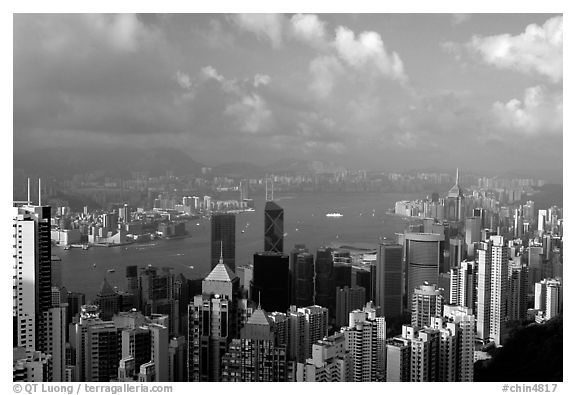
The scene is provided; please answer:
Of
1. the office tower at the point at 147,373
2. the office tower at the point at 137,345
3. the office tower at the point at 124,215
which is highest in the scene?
the office tower at the point at 124,215

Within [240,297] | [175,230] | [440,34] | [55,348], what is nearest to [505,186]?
[440,34]

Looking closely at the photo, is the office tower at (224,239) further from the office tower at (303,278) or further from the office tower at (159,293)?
the office tower at (303,278)

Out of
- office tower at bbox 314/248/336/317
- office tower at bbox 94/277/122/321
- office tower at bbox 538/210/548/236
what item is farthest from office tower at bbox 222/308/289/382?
office tower at bbox 538/210/548/236

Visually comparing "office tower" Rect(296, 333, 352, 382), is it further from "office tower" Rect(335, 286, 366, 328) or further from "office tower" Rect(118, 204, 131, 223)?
"office tower" Rect(118, 204, 131, 223)

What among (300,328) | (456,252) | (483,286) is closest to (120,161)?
(300,328)

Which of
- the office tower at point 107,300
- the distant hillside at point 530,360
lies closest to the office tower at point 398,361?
the distant hillside at point 530,360
